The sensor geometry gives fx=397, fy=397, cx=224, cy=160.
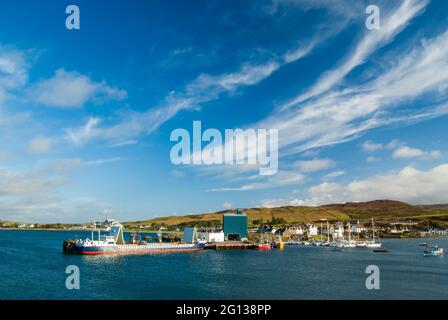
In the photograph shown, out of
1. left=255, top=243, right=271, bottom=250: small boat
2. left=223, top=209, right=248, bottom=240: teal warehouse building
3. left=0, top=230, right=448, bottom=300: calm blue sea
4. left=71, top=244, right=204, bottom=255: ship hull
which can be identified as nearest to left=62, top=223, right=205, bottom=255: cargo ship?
left=71, top=244, right=204, bottom=255: ship hull

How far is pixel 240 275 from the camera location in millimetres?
64625

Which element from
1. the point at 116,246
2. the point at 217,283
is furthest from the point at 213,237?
the point at 217,283

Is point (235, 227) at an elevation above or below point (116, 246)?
above

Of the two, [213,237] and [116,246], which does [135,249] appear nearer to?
[116,246]

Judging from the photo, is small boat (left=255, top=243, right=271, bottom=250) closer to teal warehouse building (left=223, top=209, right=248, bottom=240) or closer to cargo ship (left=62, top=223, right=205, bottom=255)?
teal warehouse building (left=223, top=209, right=248, bottom=240)

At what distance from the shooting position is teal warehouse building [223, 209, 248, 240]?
161m

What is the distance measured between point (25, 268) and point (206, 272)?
32464mm

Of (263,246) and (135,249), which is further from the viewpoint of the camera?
(263,246)

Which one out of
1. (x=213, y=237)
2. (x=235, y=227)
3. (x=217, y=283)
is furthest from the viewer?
(x=235, y=227)

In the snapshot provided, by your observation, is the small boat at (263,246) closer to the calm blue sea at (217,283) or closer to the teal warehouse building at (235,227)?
the teal warehouse building at (235,227)

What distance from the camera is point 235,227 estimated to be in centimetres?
16212
